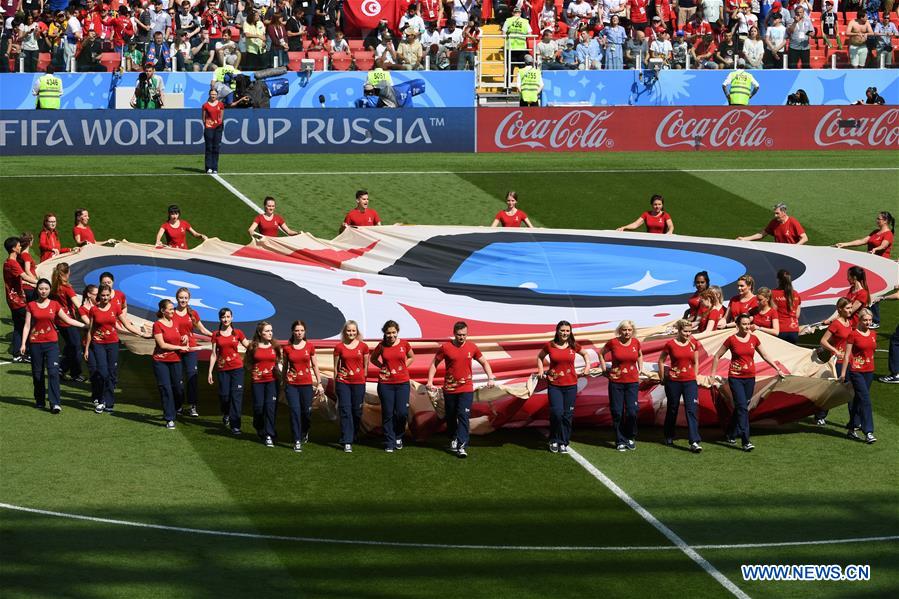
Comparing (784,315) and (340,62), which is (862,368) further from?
(340,62)

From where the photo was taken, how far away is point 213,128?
1286 inches

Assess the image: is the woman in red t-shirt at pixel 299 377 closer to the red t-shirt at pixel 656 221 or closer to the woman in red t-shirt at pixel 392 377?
the woman in red t-shirt at pixel 392 377

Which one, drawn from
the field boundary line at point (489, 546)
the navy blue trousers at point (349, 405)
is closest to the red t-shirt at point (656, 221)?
the navy blue trousers at point (349, 405)

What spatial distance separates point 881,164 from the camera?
37.5 metres

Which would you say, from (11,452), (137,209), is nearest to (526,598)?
(11,452)

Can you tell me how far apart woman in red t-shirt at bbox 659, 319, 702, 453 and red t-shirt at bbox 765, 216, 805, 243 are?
7613 millimetres

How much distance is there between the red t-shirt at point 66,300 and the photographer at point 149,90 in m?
18.5

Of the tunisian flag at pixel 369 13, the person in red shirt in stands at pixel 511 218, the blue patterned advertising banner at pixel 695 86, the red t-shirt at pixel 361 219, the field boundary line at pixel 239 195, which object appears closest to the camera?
the red t-shirt at pixel 361 219

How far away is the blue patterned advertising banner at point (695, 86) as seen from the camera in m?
41.9

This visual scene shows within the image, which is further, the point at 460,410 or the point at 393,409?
the point at 393,409

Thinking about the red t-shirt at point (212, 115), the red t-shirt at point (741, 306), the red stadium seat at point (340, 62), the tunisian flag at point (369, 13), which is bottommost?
the red t-shirt at point (741, 306)

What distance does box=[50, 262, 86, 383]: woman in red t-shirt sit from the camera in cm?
1933

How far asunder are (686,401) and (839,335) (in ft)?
7.05

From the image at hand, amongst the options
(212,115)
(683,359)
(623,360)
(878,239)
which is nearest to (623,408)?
(623,360)
